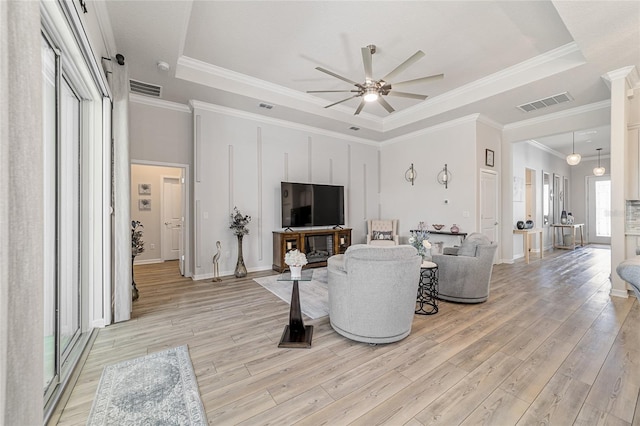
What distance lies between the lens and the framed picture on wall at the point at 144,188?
20.7 feet

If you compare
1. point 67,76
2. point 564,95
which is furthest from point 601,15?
point 67,76

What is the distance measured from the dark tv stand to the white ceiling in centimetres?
241

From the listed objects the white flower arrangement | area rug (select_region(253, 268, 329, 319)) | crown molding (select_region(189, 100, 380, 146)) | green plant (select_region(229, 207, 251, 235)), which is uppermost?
crown molding (select_region(189, 100, 380, 146))

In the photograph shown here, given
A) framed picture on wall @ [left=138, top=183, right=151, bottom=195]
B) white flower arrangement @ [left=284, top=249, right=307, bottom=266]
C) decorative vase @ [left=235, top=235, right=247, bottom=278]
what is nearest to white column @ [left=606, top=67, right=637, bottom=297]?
white flower arrangement @ [left=284, top=249, right=307, bottom=266]

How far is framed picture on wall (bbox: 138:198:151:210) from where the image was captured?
250 inches

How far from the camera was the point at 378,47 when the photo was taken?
3613 millimetres

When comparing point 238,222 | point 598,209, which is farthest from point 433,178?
point 598,209

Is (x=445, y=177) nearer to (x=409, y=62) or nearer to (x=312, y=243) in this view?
(x=312, y=243)

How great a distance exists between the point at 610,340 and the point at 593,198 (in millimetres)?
10164

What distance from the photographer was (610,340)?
8.30ft

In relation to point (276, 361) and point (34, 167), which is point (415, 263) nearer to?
point (276, 361)

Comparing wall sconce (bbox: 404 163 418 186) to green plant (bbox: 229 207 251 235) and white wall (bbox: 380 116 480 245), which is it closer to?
A: white wall (bbox: 380 116 480 245)

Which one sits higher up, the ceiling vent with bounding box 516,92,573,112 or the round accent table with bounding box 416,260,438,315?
the ceiling vent with bounding box 516,92,573,112

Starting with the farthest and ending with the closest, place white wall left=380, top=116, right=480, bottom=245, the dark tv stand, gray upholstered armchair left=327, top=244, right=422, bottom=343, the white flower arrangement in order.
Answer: white wall left=380, top=116, right=480, bottom=245, the dark tv stand, the white flower arrangement, gray upholstered armchair left=327, top=244, right=422, bottom=343
